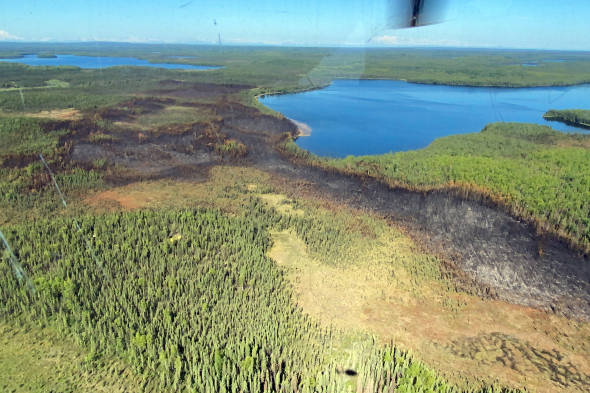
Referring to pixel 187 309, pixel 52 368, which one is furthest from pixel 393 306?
pixel 52 368

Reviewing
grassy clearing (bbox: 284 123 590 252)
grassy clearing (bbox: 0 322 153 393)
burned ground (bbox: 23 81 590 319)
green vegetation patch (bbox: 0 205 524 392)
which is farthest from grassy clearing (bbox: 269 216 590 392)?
grassy clearing (bbox: 284 123 590 252)

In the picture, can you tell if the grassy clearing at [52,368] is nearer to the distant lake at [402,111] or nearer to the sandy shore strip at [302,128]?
the distant lake at [402,111]

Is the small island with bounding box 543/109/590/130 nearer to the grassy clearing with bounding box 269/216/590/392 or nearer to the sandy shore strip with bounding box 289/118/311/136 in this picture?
the sandy shore strip with bounding box 289/118/311/136

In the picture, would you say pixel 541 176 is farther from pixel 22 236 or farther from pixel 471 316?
pixel 22 236

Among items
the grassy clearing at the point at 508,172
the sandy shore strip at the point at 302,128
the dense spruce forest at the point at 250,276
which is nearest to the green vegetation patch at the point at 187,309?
the dense spruce forest at the point at 250,276

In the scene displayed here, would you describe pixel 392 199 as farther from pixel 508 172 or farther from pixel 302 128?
pixel 302 128

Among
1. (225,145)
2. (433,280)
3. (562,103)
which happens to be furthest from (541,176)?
(562,103)

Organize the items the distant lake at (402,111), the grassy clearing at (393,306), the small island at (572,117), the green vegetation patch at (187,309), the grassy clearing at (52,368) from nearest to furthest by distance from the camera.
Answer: the grassy clearing at (52,368)
the green vegetation patch at (187,309)
the grassy clearing at (393,306)
the distant lake at (402,111)
the small island at (572,117)
